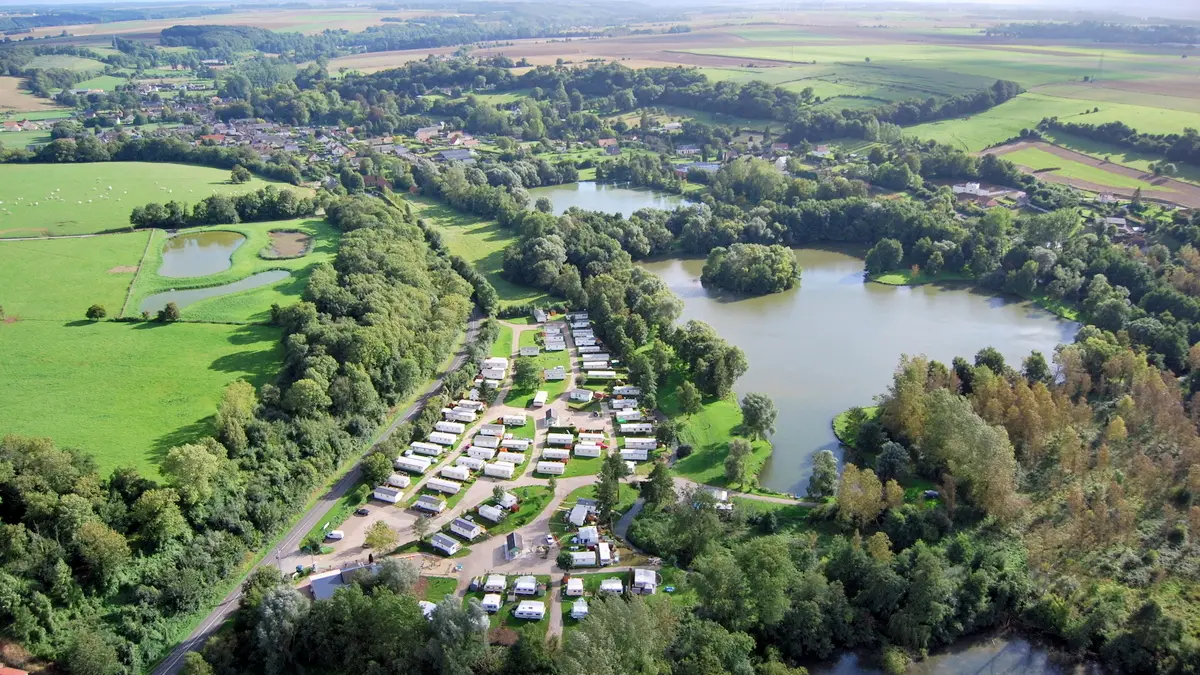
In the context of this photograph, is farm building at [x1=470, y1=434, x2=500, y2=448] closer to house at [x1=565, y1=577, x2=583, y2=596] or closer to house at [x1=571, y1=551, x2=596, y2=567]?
house at [x1=571, y1=551, x2=596, y2=567]

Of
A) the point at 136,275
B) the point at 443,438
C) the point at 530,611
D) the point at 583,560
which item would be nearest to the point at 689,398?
the point at 583,560

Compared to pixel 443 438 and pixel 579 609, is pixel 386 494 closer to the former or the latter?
pixel 443 438

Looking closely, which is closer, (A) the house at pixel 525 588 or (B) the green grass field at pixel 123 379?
(A) the house at pixel 525 588

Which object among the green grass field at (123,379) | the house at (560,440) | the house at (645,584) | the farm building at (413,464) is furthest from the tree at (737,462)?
the green grass field at (123,379)

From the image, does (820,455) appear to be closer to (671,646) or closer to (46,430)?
(671,646)

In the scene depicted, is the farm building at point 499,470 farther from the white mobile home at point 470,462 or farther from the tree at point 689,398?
the tree at point 689,398

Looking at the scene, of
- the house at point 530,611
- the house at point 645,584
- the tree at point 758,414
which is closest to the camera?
the house at point 530,611

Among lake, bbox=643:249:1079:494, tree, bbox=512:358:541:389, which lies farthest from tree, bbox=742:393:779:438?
tree, bbox=512:358:541:389
